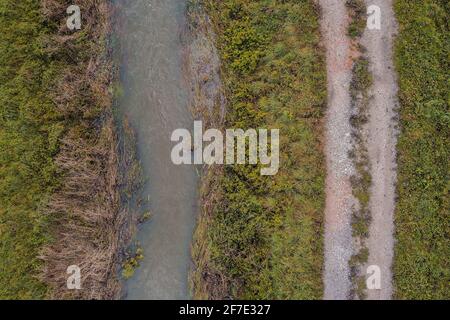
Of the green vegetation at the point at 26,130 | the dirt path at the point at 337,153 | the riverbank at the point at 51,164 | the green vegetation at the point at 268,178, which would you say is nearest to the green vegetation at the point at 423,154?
the dirt path at the point at 337,153

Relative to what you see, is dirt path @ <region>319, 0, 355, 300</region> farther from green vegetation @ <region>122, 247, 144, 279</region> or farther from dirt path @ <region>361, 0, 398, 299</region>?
green vegetation @ <region>122, 247, 144, 279</region>

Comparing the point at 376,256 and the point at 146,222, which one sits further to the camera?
the point at 146,222

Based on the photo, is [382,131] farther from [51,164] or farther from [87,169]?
[51,164]

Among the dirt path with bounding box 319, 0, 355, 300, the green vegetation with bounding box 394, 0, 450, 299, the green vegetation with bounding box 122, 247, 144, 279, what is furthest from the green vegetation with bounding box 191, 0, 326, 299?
the green vegetation with bounding box 394, 0, 450, 299

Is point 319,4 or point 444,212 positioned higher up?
point 319,4

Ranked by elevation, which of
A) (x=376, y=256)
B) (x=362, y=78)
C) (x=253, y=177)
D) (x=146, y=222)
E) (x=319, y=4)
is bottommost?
(x=376, y=256)

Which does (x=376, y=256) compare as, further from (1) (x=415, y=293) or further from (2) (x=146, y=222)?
(2) (x=146, y=222)
